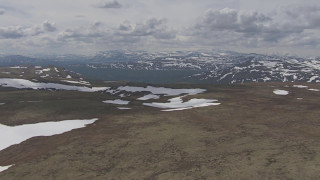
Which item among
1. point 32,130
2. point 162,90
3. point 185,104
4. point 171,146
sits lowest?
point 162,90

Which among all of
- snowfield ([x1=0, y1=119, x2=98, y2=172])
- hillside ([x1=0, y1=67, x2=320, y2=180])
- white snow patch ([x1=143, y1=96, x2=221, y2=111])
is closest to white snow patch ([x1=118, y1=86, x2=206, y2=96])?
white snow patch ([x1=143, y1=96, x2=221, y2=111])

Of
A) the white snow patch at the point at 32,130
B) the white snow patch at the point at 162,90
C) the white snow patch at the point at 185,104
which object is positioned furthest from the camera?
the white snow patch at the point at 162,90

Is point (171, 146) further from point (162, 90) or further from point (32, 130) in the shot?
point (162, 90)

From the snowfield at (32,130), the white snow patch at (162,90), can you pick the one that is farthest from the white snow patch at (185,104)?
the white snow patch at (162,90)

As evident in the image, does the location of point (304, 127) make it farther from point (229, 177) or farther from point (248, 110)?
point (229, 177)

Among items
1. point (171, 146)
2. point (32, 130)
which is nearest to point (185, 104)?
point (32, 130)

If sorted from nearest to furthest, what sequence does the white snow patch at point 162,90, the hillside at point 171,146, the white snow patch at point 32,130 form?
the hillside at point 171,146, the white snow patch at point 32,130, the white snow patch at point 162,90

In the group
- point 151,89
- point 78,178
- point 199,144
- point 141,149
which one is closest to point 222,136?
point 199,144

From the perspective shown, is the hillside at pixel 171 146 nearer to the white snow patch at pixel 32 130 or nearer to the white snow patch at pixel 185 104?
the white snow patch at pixel 32 130

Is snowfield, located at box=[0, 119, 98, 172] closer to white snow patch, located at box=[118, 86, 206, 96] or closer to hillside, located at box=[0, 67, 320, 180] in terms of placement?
hillside, located at box=[0, 67, 320, 180]
